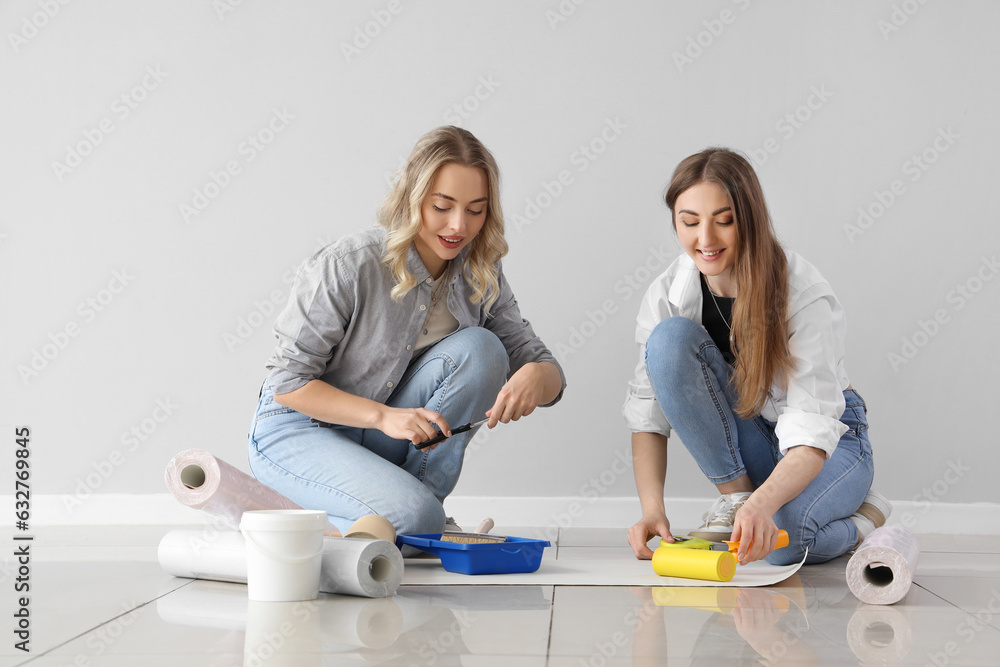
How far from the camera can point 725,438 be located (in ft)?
4.82

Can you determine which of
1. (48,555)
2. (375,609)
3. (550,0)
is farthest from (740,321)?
(48,555)

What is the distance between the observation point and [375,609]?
1057 mm

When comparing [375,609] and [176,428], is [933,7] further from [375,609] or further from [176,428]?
[176,428]

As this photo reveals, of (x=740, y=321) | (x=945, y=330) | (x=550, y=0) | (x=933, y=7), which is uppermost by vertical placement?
(x=550, y=0)

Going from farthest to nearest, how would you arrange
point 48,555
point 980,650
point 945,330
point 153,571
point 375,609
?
point 945,330, point 48,555, point 153,571, point 375,609, point 980,650

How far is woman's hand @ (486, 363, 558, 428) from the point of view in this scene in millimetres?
1439

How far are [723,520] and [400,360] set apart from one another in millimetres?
639

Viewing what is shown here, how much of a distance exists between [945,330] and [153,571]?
6.16ft

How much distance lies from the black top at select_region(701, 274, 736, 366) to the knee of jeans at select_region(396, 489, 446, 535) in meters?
0.58

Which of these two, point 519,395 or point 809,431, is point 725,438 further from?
point 519,395

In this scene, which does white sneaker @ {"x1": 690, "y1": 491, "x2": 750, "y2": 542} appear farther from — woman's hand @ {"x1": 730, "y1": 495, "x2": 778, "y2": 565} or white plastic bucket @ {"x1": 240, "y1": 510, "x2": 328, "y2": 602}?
white plastic bucket @ {"x1": 240, "y1": 510, "x2": 328, "y2": 602}

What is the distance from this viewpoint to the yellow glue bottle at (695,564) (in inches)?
47.9

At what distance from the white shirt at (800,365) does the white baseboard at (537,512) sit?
67 cm

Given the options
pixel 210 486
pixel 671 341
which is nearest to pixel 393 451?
pixel 210 486
